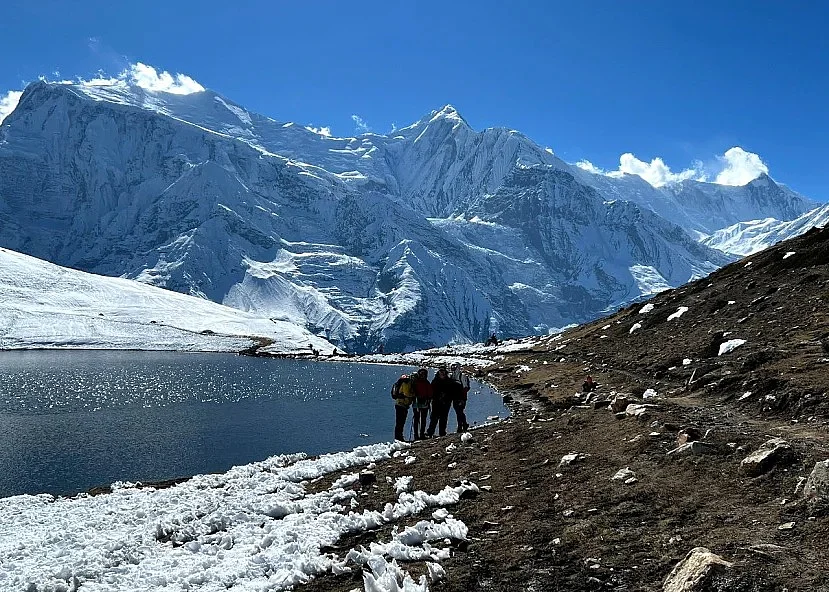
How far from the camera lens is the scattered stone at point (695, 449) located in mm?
12006

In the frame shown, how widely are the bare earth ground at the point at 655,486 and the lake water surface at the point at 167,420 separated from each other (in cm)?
1865

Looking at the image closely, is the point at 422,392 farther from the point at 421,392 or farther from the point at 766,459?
the point at 766,459

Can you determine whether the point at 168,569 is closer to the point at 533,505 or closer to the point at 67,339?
the point at 533,505

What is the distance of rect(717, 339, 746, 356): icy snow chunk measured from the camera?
28.3m

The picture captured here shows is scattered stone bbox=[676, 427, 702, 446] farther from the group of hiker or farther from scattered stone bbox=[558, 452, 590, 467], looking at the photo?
the group of hiker

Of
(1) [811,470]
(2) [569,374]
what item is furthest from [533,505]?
(2) [569,374]

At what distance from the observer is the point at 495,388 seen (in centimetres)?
5862

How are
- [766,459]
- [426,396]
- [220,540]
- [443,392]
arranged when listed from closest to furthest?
[766,459] → [220,540] → [426,396] → [443,392]

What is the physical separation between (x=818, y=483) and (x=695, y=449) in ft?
11.0

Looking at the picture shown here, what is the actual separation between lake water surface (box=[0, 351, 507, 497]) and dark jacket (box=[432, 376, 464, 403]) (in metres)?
9.10

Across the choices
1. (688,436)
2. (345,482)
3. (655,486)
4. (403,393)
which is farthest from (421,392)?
(655,486)

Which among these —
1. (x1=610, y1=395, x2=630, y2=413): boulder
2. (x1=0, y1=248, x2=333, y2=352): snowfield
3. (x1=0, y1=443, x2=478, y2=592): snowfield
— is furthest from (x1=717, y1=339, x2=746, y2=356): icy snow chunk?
(x1=0, y1=248, x2=333, y2=352): snowfield

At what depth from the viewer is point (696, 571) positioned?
23.4 ft

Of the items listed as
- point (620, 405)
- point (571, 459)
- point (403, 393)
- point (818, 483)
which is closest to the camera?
point (818, 483)
